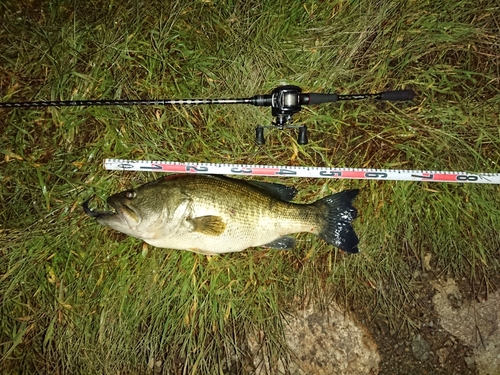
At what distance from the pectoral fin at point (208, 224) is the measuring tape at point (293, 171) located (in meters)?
0.47

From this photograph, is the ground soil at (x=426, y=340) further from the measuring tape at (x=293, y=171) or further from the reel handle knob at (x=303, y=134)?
the reel handle knob at (x=303, y=134)

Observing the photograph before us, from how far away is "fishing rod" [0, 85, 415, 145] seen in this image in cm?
236

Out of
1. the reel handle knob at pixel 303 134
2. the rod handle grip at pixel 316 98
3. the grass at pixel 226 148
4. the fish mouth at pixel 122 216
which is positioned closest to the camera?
the fish mouth at pixel 122 216

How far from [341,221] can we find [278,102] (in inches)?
38.4

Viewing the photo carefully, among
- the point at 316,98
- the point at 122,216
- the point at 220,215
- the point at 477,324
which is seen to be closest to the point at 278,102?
the point at 316,98

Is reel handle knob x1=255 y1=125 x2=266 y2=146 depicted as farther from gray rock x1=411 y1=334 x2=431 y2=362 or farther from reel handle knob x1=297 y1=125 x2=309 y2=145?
gray rock x1=411 y1=334 x2=431 y2=362

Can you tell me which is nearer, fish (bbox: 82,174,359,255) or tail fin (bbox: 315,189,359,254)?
fish (bbox: 82,174,359,255)

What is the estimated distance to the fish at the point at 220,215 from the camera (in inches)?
91.0

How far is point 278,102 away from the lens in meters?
2.37

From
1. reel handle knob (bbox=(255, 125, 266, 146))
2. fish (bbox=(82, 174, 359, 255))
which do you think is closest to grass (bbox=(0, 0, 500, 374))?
reel handle knob (bbox=(255, 125, 266, 146))

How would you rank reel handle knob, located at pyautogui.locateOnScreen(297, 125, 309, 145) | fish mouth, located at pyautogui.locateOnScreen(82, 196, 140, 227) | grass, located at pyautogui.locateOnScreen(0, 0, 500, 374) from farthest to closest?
grass, located at pyautogui.locateOnScreen(0, 0, 500, 374)
reel handle knob, located at pyautogui.locateOnScreen(297, 125, 309, 145)
fish mouth, located at pyautogui.locateOnScreen(82, 196, 140, 227)

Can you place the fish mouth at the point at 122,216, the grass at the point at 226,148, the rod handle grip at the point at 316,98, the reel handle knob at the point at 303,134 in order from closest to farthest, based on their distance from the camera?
1. the fish mouth at the point at 122,216
2. the rod handle grip at the point at 316,98
3. the reel handle knob at the point at 303,134
4. the grass at the point at 226,148

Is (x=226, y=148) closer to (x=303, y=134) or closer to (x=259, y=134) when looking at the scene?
(x=259, y=134)

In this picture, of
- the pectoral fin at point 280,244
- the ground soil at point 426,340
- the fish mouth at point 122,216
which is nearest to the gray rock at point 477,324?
the ground soil at point 426,340
